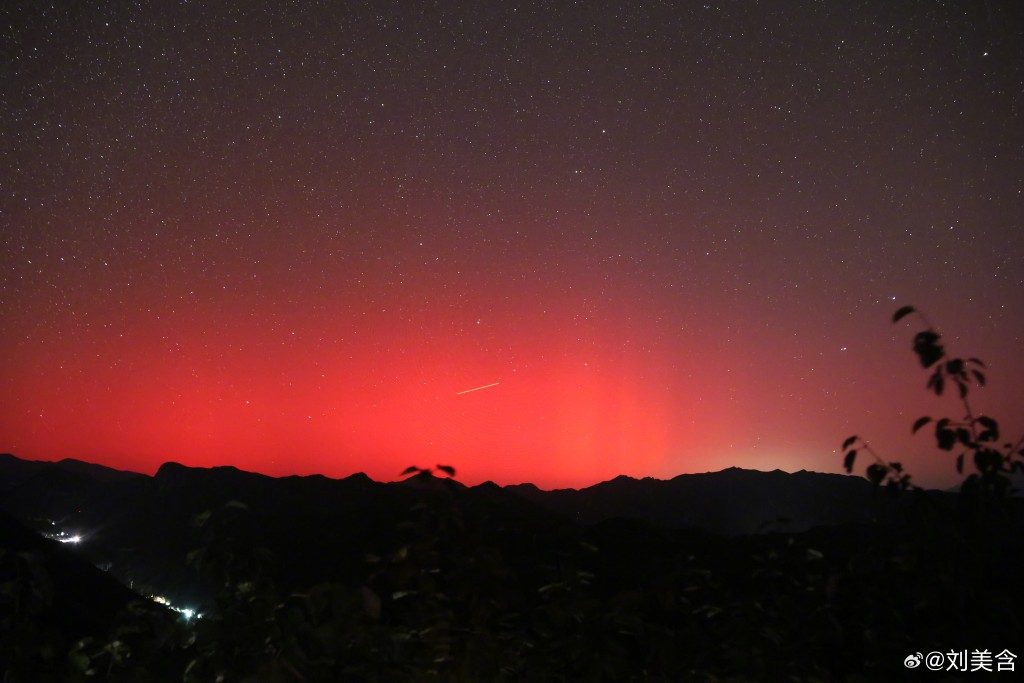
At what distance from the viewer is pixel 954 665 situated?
2.38 meters

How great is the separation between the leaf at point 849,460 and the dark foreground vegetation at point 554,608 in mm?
52

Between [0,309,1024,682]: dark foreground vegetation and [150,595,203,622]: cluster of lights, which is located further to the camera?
[150,595,203,622]: cluster of lights

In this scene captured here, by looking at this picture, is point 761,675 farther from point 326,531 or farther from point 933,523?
point 326,531

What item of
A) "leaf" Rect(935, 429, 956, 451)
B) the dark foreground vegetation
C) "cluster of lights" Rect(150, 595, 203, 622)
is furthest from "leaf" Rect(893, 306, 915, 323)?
"cluster of lights" Rect(150, 595, 203, 622)

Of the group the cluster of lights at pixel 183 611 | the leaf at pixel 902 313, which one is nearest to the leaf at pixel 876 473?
the leaf at pixel 902 313

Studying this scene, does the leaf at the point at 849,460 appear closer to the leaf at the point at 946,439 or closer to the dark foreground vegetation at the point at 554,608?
the dark foreground vegetation at the point at 554,608

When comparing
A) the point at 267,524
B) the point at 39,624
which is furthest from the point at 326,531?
the point at 39,624

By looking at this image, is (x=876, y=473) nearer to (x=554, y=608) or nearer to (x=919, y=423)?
(x=919, y=423)

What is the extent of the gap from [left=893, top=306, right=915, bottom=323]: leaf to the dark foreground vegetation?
167 millimetres

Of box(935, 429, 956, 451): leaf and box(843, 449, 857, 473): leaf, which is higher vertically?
box(935, 429, 956, 451): leaf

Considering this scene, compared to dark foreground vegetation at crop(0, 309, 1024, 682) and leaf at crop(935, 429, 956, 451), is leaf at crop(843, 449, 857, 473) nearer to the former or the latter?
dark foreground vegetation at crop(0, 309, 1024, 682)

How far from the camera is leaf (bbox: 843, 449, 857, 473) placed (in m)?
2.48

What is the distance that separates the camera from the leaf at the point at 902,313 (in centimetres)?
234

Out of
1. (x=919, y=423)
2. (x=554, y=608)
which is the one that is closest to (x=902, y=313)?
(x=919, y=423)
